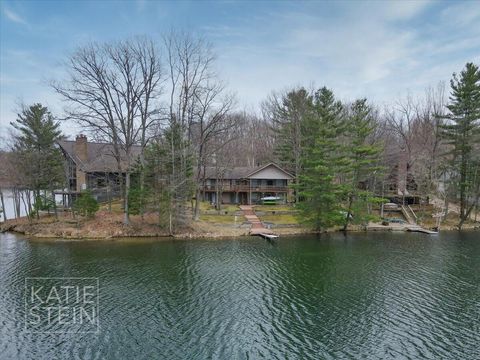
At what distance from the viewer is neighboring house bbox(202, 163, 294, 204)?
161 feet

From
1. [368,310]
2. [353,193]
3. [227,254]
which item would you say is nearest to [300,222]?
[353,193]

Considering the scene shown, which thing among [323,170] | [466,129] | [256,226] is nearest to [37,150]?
[256,226]

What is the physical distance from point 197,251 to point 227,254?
2.72 metres

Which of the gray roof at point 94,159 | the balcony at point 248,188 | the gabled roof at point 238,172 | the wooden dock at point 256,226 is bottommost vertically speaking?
the wooden dock at point 256,226

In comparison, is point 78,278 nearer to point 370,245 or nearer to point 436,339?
point 436,339

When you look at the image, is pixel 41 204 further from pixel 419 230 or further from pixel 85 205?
pixel 419 230

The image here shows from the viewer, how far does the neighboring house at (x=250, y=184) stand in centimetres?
4903

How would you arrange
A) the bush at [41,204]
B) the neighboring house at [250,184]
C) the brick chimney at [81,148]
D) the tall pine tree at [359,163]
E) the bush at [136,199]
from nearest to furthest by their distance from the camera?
the bush at [136,199] < the tall pine tree at [359,163] < the bush at [41,204] < the brick chimney at [81,148] < the neighboring house at [250,184]

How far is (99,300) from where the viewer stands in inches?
637

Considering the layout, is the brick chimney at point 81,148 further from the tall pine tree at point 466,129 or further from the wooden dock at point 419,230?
the tall pine tree at point 466,129

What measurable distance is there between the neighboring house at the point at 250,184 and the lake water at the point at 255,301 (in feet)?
69.5

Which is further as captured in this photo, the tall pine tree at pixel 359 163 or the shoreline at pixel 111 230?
the tall pine tree at pixel 359 163

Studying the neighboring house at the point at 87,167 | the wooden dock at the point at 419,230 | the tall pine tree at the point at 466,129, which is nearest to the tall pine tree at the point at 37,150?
the neighboring house at the point at 87,167

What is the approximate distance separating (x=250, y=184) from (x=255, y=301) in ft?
110
